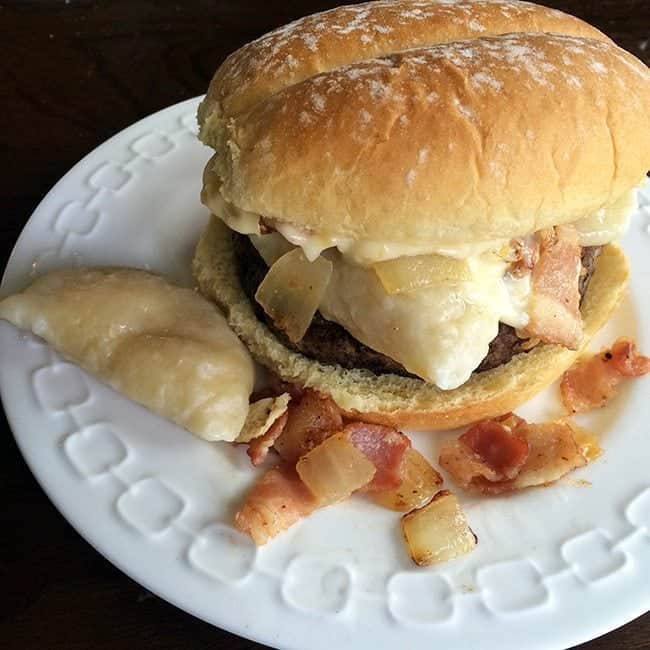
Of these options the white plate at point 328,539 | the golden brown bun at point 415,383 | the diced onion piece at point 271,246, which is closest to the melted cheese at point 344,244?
the diced onion piece at point 271,246

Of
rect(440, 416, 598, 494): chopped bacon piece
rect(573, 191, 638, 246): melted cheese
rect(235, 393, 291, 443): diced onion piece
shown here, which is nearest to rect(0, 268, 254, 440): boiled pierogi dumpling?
rect(235, 393, 291, 443): diced onion piece

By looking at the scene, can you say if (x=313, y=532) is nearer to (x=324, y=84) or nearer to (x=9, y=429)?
(x=9, y=429)

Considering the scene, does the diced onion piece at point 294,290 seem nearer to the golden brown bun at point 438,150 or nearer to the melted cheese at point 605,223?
the golden brown bun at point 438,150

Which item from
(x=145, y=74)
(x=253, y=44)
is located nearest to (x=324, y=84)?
(x=253, y=44)

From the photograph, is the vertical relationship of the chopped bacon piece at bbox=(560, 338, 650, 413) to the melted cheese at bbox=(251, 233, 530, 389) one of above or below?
below

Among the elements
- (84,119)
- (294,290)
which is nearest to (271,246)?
(294,290)

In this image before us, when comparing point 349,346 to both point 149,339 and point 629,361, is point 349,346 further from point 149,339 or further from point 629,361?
point 629,361

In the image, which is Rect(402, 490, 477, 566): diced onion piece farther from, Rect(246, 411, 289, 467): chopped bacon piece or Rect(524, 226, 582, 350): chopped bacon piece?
Rect(524, 226, 582, 350): chopped bacon piece
